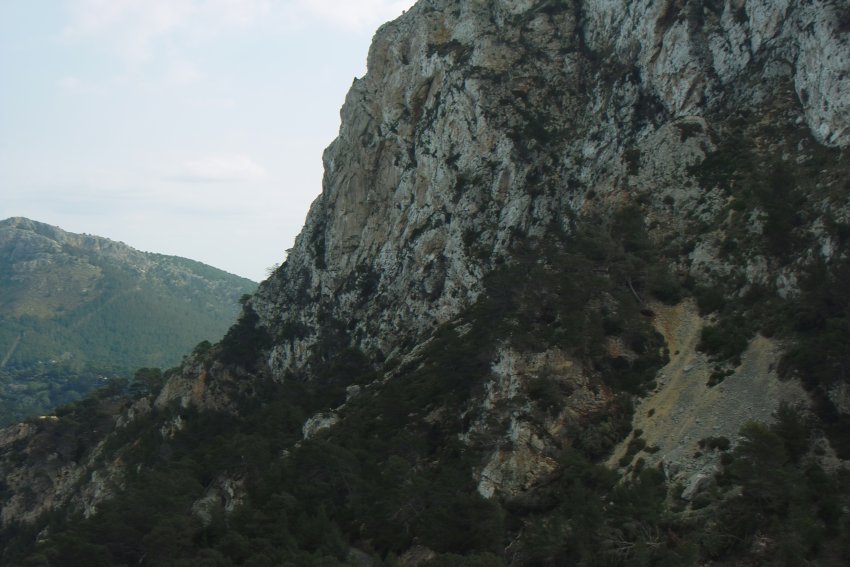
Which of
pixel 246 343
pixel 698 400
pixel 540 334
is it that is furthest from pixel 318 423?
pixel 246 343

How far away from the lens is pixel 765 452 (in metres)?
30.3

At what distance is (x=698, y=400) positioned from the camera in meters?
42.3

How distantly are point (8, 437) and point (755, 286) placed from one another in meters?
112

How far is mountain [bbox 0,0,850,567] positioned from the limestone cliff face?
31 cm

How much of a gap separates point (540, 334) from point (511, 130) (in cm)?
3136

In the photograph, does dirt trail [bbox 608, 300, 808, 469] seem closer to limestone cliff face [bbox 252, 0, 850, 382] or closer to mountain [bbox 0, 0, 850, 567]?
mountain [bbox 0, 0, 850, 567]

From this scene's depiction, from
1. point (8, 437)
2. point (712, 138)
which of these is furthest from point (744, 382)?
point (8, 437)

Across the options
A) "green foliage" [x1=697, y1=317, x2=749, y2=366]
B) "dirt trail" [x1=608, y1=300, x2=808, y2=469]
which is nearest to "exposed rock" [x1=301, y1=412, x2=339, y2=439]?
"dirt trail" [x1=608, y1=300, x2=808, y2=469]

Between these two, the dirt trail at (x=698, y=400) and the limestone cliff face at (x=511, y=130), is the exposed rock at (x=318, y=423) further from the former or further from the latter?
the dirt trail at (x=698, y=400)

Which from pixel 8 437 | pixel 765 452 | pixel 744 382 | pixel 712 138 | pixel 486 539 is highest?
pixel 712 138

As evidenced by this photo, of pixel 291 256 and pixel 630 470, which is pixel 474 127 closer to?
pixel 291 256

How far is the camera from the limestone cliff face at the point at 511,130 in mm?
60719

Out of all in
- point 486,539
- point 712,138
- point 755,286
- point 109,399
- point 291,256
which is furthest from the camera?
point 109,399

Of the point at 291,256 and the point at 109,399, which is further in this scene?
the point at 109,399
